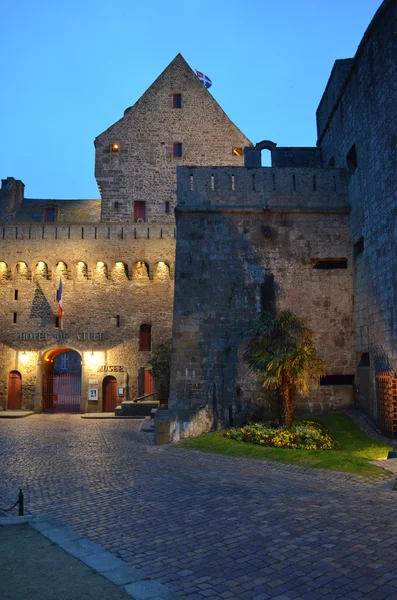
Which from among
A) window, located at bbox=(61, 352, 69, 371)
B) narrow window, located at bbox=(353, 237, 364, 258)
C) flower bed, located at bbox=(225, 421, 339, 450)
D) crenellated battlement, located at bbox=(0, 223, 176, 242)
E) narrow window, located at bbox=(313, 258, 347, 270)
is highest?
crenellated battlement, located at bbox=(0, 223, 176, 242)

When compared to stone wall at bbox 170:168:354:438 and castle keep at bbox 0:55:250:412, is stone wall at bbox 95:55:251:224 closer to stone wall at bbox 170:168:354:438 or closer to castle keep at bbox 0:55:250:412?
castle keep at bbox 0:55:250:412

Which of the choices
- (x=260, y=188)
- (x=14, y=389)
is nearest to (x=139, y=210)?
(x=14, y=389)

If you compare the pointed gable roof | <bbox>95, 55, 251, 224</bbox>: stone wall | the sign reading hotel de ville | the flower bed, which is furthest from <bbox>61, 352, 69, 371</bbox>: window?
the flower bed

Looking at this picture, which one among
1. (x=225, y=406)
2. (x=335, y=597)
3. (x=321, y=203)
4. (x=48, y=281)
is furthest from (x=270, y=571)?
(x=48, y=281)

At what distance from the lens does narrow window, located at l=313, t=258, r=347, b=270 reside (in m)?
16.0

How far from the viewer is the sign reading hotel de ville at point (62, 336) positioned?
2753cm

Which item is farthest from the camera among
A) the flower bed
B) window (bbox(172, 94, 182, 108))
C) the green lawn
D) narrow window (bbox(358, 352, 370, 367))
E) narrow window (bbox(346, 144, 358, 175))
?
window (bbox(172, 94, 182, 108))

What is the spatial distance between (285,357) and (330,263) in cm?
515

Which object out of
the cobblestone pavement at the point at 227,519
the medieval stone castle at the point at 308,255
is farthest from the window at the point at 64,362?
the cobblestone pavement at the point at 227,519

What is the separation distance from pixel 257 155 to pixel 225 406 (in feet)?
32.5

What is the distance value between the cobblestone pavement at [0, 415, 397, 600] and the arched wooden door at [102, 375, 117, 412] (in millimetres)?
15350

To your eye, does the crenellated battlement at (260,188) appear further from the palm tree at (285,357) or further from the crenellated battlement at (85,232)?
the crenellated battlement at (85,232)

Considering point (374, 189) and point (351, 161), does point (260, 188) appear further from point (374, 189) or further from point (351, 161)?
point (374, 189)

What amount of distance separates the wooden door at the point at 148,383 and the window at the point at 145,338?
134cm
